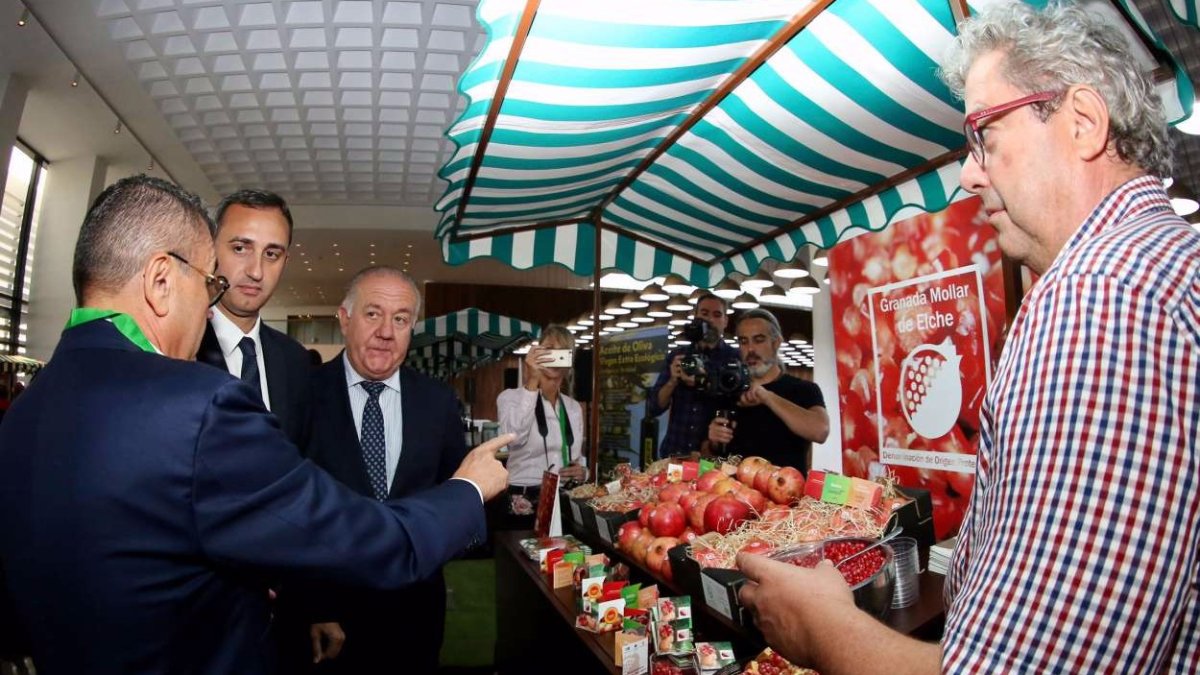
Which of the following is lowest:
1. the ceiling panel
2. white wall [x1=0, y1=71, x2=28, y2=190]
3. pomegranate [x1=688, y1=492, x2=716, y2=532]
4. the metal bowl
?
the metal bowl

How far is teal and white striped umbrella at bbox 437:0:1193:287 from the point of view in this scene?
186 centimetres

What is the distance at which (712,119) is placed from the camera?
2553 millimetres

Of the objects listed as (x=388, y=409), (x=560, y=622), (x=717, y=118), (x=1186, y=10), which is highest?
(x=717, y=118)

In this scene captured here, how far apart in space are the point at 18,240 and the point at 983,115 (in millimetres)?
8263

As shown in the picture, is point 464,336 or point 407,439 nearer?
point 407,439

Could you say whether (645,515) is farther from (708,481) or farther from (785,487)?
(785,487)

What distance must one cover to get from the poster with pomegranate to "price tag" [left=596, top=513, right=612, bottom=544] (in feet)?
4.03

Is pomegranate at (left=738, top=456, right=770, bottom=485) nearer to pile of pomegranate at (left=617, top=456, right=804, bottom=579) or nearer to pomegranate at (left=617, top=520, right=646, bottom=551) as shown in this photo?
pile of pomegranate at (left=617, top=456, right=804, bottom=579)

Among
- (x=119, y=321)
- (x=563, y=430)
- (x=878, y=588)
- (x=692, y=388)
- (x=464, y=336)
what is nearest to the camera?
(x=119, y=321)

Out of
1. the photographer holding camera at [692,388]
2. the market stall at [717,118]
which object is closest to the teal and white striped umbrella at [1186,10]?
the market stall at [717,118]

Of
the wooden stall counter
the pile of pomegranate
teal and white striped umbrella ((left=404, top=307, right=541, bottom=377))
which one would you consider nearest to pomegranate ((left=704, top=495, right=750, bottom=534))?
the pile of pomegranate

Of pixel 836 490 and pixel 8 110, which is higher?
pixel 8 110

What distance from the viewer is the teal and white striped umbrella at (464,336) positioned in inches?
427

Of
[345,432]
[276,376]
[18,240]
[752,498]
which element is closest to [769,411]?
[752,498]
